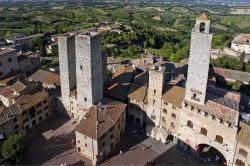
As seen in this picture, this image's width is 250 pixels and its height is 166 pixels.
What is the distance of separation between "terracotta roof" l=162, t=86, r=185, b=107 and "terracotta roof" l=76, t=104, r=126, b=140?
9.22 m

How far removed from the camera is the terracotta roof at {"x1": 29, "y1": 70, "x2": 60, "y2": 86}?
65.8 meters

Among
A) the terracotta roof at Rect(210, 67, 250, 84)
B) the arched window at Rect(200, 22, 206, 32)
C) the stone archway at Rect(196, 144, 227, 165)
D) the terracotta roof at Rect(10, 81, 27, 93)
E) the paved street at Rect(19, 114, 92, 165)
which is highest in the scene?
the arched window at Rect(200, 22, 206, 32)

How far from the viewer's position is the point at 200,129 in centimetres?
4616

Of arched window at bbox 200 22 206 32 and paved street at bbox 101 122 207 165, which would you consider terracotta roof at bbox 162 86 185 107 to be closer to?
paved street at bbox 101 122 207 165

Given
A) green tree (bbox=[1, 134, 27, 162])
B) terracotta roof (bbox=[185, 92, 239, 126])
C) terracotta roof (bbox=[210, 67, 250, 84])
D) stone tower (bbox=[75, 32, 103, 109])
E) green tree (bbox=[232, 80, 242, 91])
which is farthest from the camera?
terracotta roof (bbox=[210, 67, 250, 84])

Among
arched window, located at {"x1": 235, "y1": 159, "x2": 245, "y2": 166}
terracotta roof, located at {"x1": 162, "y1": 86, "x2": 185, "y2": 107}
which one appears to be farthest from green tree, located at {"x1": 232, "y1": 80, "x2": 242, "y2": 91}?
arched window, located at {"x1": 235, "y1": 159, "x2": 245, "y2": 166}

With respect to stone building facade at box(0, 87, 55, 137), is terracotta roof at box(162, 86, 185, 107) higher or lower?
higher

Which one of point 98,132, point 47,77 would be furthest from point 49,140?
point 47,77

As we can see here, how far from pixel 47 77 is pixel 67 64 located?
16699mm

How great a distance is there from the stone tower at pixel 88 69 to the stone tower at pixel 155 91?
31.6ft

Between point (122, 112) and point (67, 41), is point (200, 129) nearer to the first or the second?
point (122, 112)

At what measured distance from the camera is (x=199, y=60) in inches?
1746

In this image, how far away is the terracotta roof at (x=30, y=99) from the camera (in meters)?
51.6

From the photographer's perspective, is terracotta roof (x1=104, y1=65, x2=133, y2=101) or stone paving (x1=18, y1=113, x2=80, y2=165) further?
terracotta roof (x1=104, y1=65, x2=133, y2=101)
